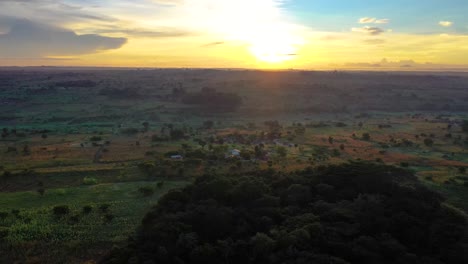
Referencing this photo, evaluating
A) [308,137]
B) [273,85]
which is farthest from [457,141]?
[273,85]

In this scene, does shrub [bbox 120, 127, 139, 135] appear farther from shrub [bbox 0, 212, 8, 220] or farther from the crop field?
shrub [bbox 0, 212, 8, 220]

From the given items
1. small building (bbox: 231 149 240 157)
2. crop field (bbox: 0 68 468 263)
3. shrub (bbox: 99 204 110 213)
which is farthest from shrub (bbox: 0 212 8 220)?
small building (bbox: 231 149 240 157)

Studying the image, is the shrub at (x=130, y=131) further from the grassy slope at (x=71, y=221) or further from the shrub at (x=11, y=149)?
the grassy slope at (x=71, y=221)

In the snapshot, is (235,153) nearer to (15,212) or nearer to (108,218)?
(108,218)

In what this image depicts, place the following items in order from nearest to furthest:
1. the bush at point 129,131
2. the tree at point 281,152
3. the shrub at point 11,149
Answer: the tree at point 281,152 < the shrub at point 11,149 < the bush at point 129,131

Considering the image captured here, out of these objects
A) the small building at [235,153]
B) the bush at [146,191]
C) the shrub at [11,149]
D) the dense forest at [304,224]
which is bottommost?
the shrub at [11,149]

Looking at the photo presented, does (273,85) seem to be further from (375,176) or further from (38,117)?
(375,176)

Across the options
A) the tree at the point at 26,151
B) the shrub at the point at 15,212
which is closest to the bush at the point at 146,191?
the shrub at the point at 15,212

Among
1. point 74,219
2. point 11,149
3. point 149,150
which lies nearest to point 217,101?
point 149,150
